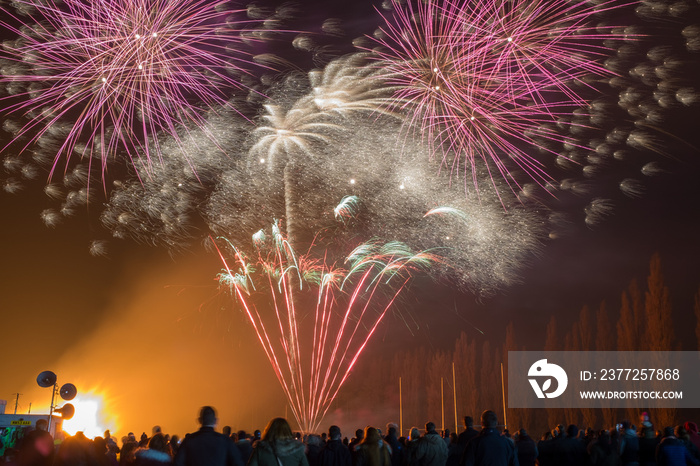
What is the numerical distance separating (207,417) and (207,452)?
325 millimetres

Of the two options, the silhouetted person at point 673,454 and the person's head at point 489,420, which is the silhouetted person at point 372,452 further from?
the silhouetted person at point 673,454

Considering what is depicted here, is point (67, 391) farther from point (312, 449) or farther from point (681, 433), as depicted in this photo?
point (681, 433)

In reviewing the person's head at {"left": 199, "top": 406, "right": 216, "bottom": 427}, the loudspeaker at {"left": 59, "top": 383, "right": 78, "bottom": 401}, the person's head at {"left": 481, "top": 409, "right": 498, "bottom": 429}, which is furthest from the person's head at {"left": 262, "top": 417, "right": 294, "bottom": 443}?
the loudspeaker at {"left": 59, "top": 383, "right": 78, "bottom": 401}

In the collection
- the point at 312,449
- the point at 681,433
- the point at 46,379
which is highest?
the point at 46,379

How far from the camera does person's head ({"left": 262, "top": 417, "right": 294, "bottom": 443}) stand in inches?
234

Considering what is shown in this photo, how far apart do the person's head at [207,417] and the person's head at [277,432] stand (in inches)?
20.3

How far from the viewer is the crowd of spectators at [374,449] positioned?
587cm

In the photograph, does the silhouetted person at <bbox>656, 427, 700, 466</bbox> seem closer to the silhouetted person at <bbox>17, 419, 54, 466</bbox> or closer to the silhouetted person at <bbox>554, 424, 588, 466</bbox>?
the silhouetted person at <bbox>554, 424, 588, 466</bbox>

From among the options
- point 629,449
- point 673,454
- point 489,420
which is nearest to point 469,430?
point 489,420

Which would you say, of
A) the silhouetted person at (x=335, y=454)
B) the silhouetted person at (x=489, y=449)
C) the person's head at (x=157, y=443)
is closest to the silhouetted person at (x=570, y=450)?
the silhouetted person at (x=489, y=449)

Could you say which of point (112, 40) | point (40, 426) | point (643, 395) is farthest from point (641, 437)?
point (643, 395)

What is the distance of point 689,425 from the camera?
1045cm

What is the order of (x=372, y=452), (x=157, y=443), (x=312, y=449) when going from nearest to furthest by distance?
1. (x=157, y=443)
2. (x=372, y=452)
3. (x=312, y=449)

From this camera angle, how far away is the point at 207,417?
5.88 meters
